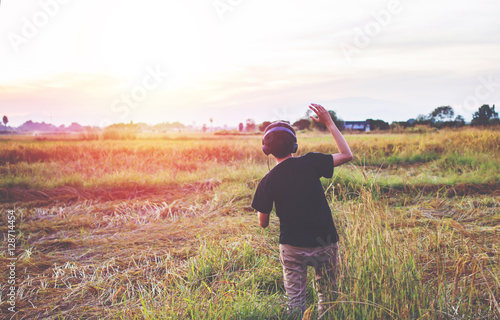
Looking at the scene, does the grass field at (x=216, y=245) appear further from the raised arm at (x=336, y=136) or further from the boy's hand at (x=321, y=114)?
the boy's hand at (x=321, y=114)

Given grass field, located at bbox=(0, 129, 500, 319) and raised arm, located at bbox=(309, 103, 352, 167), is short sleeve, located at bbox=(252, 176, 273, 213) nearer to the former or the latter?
raised arm, located at bbox=(309, 103, 352, 167)

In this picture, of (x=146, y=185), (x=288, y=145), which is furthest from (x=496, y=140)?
(x=288, y=145)

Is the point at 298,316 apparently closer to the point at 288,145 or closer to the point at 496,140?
the point at 288,145

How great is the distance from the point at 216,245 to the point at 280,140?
67.6 inches

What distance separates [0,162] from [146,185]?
6.89m

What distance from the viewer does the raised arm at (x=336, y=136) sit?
7.68ft

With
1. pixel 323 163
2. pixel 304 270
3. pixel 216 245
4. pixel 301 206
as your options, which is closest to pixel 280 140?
pixel 323 163

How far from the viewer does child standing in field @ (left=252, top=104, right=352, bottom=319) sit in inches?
92.0

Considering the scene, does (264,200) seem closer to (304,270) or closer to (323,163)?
(323,163)

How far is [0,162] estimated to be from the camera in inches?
437
